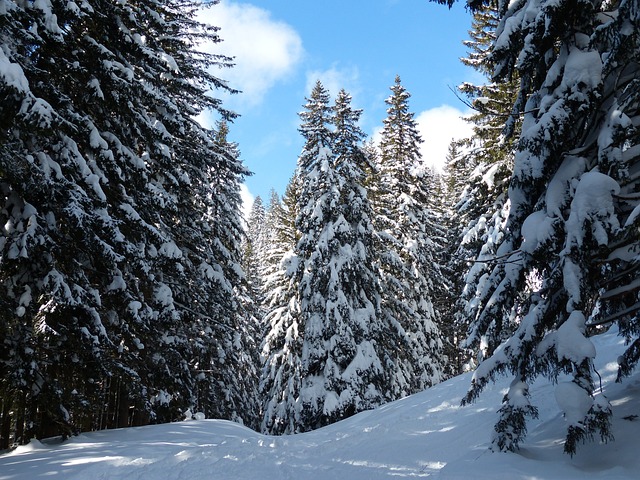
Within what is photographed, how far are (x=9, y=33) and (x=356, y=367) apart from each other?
13994 millimetres

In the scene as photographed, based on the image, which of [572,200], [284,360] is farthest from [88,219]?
[284,360]

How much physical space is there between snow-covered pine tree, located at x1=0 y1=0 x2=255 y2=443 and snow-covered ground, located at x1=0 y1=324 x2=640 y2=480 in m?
1.05

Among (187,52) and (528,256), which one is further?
(187,52)

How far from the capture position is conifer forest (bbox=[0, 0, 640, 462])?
504 cm

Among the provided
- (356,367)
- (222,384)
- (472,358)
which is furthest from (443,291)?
(222,384)

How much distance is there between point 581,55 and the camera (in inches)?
202

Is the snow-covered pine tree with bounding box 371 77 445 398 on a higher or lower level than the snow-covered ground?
higher

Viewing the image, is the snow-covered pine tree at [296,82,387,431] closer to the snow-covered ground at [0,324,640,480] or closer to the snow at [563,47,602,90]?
the snow-covered ground at [0,324,640,480]

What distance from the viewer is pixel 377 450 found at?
9.20 metres

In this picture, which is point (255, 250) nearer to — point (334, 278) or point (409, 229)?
point (409, 229)

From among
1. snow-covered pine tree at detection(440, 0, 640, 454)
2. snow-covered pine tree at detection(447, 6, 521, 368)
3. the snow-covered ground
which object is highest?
snow-covered pine tree at detection(447, 6, 521, 368)

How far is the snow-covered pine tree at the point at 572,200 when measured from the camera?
183 inches

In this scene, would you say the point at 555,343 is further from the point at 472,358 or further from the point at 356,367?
the point at 472,358

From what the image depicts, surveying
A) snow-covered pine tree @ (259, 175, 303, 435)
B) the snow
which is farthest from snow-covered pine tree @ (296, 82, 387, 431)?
the snow
